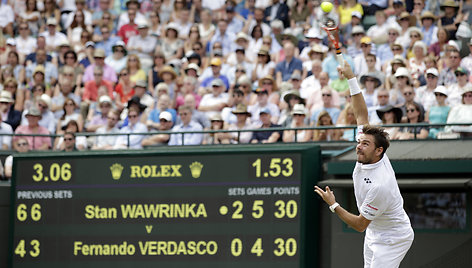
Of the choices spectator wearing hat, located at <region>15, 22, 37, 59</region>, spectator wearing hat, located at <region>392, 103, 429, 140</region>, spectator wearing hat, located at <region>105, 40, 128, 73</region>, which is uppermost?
spectator wearing hat, located at <region>15, 22, 37, 59</region>

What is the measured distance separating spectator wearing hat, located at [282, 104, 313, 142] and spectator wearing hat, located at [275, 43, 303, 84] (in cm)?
218

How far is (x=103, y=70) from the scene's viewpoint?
17.9 m

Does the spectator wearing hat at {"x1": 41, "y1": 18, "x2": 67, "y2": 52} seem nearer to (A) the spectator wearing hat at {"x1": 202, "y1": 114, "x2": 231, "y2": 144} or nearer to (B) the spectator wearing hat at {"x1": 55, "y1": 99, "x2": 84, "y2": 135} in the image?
(B) the spectator wearing hat at {"x1": 55, "y1": 99, "x2": 84, "y2": 135}

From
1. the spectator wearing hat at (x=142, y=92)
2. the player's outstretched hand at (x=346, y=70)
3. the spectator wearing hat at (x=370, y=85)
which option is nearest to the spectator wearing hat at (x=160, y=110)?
the spectator wearing hat at (x=142, y=92)

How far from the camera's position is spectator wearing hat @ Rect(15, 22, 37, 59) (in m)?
19.4

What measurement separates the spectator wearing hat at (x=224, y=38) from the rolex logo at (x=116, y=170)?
5.02m

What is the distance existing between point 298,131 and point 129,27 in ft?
20.6

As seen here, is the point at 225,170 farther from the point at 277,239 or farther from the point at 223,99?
the point at 223,99

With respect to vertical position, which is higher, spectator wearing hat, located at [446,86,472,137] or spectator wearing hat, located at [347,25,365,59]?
spectator wearing hat, located at [347,25,365,59]

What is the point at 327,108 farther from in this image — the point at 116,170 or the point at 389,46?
the point at 116,170

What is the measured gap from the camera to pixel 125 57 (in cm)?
1844

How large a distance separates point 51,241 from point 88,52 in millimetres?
5709

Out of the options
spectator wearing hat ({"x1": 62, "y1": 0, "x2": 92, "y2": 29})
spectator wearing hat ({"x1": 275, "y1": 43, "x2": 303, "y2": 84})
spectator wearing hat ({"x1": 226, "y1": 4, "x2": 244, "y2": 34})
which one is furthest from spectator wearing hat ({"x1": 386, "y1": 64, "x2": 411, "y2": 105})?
spectator wearing hat ({"x1": 62, "y1": 0, "x2": 92, "y2": 29})

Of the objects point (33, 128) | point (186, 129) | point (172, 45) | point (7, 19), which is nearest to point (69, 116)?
point (33, 128)
